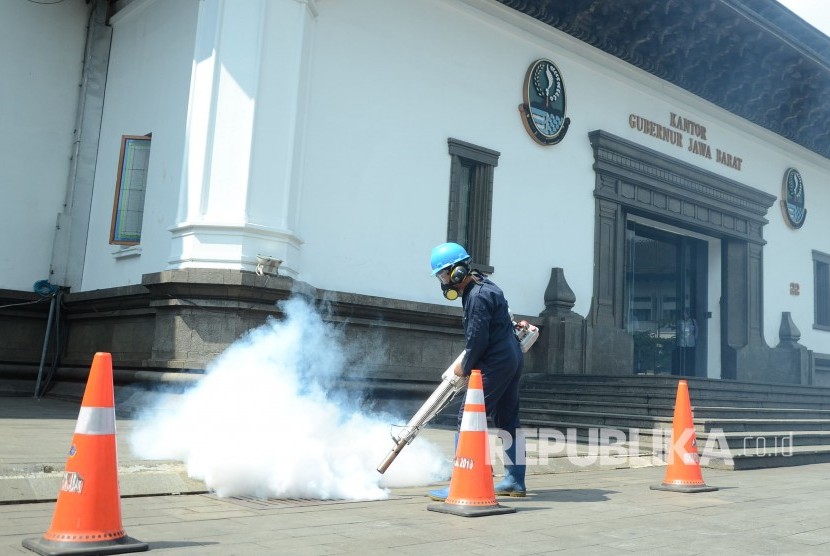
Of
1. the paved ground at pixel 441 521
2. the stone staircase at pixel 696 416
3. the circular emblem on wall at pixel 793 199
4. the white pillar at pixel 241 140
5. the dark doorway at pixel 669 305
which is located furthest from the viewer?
the circular emblem on wall at pixel 793 199

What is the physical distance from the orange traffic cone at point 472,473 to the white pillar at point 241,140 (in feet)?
17.9

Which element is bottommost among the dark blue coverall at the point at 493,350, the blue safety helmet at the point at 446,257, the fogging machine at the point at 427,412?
the fogging machine at the point at 427,412

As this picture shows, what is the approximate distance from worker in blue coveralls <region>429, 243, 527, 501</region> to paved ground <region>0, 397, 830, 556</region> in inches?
12.9

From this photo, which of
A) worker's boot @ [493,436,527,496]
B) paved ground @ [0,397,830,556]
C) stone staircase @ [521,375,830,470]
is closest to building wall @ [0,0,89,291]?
paved ground @ [0,397,830,556]

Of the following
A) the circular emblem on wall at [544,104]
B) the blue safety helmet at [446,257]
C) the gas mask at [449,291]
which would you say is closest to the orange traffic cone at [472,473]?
the gas mask at [449,291]

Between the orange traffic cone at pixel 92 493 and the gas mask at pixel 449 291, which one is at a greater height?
the gas mask at pixel 449 291

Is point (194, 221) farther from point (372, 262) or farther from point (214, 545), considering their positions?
point (214, 545)

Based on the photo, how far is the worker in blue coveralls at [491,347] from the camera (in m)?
6.01

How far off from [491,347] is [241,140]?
18.8 feet

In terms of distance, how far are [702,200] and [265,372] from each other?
1362 cm

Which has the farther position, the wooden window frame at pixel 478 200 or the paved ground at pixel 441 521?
the wooden window frame at pixel 478 200

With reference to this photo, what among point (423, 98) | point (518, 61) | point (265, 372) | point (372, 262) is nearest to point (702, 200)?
point (518, 61)

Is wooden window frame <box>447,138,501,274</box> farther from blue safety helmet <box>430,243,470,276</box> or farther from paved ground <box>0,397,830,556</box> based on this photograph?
blue safety helmet <box>430,243,470,276</box>

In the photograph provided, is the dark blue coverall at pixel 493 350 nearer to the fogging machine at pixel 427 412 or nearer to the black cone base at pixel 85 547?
the fogging machine at pixel 427 412
